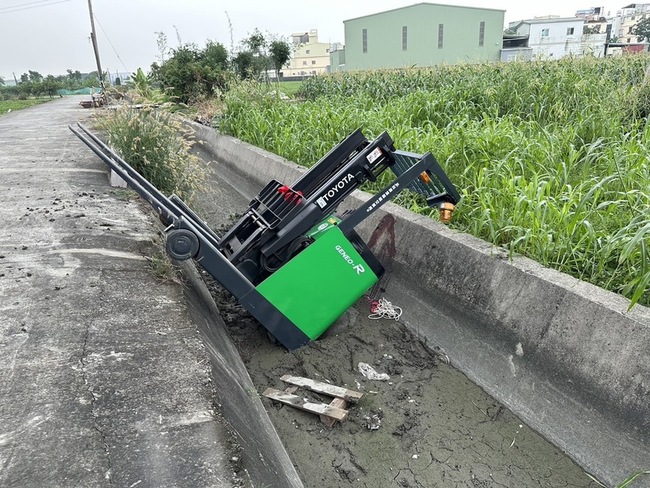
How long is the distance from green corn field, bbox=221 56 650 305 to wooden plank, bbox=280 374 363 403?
1423mm

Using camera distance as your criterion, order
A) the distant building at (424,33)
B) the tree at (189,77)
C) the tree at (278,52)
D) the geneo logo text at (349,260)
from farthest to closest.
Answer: the distant building at (424,33) → the tree at (278,52) → the tree at (189,77) → the geneo logo text at (349,260)

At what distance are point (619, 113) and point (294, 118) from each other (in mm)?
5059

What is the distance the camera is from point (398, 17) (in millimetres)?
39594

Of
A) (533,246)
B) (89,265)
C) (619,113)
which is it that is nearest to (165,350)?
(89,265)

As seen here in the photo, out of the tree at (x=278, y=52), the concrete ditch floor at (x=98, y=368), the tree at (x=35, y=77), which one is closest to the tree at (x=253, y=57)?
the tree at (x=278, y=52)

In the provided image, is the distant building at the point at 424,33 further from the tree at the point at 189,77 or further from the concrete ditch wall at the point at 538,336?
the concrete ditch wall at the point at 538,336

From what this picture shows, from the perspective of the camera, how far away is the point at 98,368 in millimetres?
2281

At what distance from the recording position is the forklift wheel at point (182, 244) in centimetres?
287

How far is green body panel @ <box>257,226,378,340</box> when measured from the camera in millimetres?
3146

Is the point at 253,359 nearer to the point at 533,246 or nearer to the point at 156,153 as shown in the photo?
the point at 533,246

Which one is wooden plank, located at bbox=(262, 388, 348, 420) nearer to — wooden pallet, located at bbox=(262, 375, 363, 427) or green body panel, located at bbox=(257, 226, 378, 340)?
wooden pallet, located at bbox=(262, 375, 363, 427)

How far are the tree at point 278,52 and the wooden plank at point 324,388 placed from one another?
2244cm

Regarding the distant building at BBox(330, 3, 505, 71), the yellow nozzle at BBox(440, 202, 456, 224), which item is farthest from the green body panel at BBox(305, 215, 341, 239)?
the distant building at BBox(330, 3, 505, 71)

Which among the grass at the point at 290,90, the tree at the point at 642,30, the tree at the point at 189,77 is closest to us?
the grass at the point at 290,90
